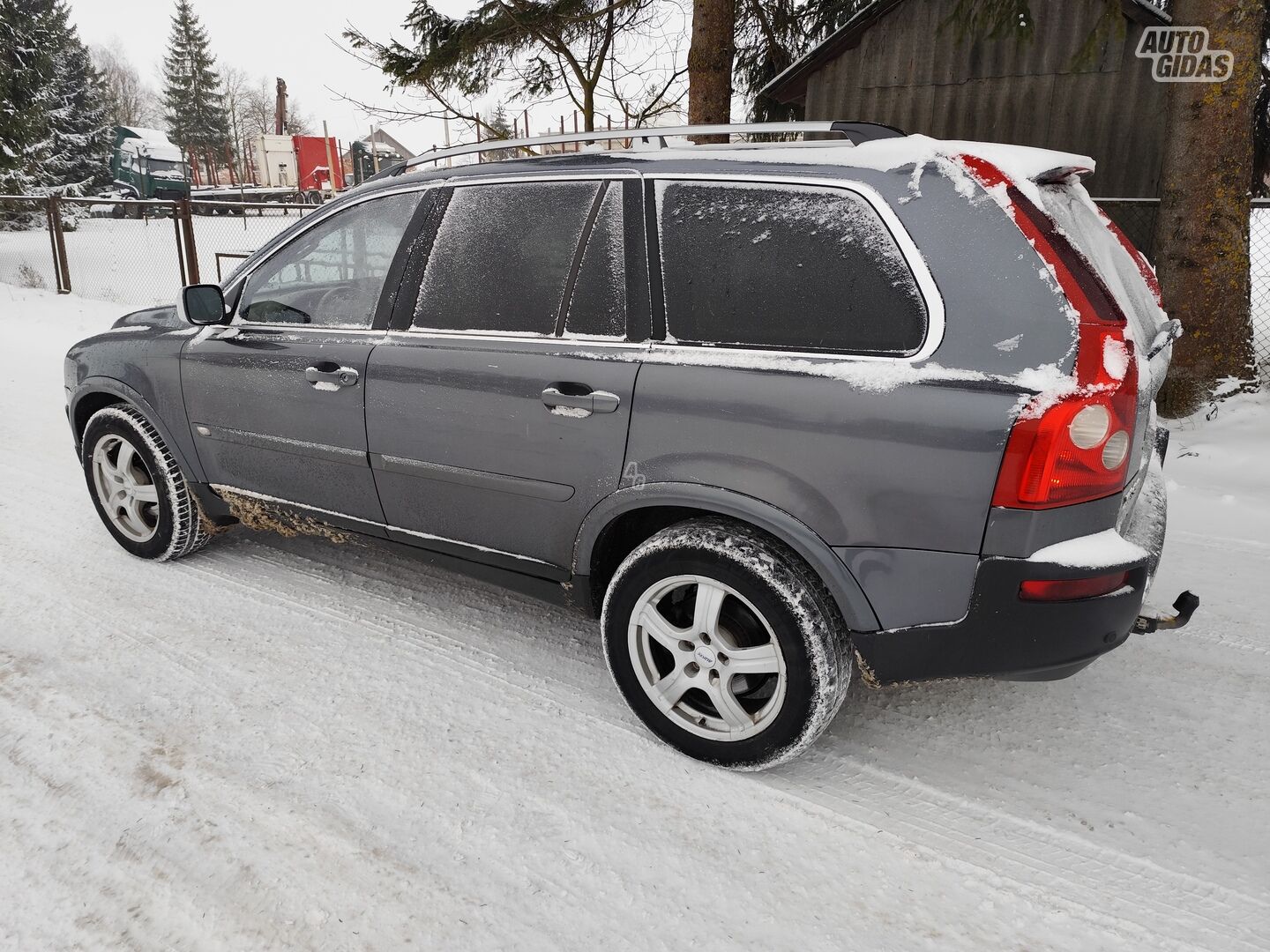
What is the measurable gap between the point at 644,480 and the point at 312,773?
1308 millimetres

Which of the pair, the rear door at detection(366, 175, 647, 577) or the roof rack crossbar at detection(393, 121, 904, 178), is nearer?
the roof rack crossbar at detection(393, 121, 904, 178)

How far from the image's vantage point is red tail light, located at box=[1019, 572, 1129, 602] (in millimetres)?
2090

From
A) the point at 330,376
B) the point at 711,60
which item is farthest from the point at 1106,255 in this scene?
the point at 711,60

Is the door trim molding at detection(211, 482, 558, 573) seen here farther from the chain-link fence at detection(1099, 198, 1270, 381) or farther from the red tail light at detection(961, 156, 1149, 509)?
the chain-link fence at detection(1099, 198, 1270, 381)

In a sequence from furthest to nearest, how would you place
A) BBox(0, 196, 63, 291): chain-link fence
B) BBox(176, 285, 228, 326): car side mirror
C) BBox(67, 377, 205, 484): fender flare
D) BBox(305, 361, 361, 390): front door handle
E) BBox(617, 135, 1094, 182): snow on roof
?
BBox(0, 196, 63, 291): chain-link fence → BBox(67, 377, 205, 484): fender flare → BBox(176, 285, 228, 326): car side mirror → BBox(305, 361, 361, 390): front door handle → BBox(617, 135, 1094, 182): snow on roof

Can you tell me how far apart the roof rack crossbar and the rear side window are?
28cm

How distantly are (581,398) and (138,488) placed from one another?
2549mm

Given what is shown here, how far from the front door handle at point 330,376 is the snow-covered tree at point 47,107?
21.7 metres

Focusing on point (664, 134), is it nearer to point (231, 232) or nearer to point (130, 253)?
point (130, 253)

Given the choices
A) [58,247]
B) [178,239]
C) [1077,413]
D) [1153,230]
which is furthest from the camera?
[58,247]

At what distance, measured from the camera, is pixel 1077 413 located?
1998 millimetres

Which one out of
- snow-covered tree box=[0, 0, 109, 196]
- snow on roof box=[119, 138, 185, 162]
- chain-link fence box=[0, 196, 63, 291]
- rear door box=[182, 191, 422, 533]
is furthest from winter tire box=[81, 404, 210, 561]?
snow on roof box=[119, 138, 185, 162]

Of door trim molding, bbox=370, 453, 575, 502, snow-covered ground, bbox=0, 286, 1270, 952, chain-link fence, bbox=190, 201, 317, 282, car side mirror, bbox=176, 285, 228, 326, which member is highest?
chain-link fence, bbox=190, 201, 317, 282

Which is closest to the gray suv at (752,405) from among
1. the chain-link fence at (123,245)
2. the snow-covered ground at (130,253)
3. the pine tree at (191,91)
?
the chain-link fence at (123,245)
